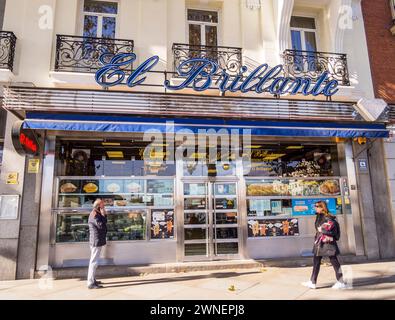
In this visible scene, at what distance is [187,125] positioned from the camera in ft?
24.8

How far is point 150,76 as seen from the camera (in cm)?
866

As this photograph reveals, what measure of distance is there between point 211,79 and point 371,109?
433cm

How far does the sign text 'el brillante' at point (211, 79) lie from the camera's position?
7648 millimetres

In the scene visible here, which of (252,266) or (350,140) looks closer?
(252,266)

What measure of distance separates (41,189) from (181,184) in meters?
3.49

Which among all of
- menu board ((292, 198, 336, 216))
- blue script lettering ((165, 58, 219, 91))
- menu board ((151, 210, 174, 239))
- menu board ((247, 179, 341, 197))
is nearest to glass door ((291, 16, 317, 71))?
blue script lettering ((165, 58, 219, 91))

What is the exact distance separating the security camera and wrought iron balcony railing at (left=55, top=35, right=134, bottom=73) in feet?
20.9

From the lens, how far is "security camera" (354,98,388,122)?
27.5 ft

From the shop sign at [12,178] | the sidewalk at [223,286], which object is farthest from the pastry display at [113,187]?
the sidewalk at [223,286]

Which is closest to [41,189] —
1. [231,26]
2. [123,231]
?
[123,231]

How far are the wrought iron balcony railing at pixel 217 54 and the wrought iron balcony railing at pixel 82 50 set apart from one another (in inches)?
53.2

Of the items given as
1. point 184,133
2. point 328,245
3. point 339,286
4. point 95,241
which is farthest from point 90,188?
point 339,286

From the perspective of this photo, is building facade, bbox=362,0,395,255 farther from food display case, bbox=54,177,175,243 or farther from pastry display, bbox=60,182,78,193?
pastry display, bbox=60,182,78,193

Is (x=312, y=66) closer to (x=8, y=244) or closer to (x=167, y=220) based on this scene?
(x=167, y=220)
